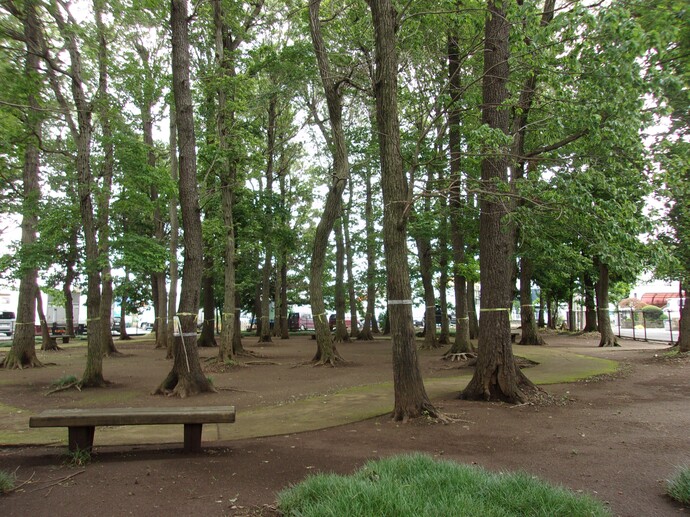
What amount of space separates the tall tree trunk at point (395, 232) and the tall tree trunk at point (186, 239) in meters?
4.92

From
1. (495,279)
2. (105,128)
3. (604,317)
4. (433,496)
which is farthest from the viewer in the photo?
(604,317)

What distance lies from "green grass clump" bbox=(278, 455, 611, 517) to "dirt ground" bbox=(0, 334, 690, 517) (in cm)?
50

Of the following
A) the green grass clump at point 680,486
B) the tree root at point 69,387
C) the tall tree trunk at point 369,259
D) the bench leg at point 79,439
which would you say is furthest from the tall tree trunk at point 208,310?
the green grass clump at point 680,486

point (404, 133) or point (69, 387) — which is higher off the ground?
point (404, 133)

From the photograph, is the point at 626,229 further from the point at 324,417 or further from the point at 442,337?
the point at 442,337

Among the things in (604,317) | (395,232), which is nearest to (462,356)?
(604,317)

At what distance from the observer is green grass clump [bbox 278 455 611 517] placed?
11.4ft

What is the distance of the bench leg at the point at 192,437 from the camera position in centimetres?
573

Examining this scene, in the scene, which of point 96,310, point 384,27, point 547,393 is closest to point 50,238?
point 96,310

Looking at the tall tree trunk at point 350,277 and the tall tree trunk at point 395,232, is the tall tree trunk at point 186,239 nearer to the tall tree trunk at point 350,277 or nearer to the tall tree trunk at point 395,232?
the tall tree trunk at point 395,232

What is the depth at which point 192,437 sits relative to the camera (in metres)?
5.76

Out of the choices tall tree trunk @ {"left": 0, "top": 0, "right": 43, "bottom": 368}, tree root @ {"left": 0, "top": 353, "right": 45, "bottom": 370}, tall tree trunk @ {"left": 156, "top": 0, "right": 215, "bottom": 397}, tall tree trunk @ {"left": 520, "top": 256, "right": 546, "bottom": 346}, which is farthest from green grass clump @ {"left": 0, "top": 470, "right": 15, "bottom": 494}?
tall tree trunk @ {"left": 520, "top": 256, "right": 546, "bottom": 346}

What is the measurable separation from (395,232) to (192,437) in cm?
399

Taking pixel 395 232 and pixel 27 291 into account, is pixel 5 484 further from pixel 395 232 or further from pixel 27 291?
pixel 27 291
